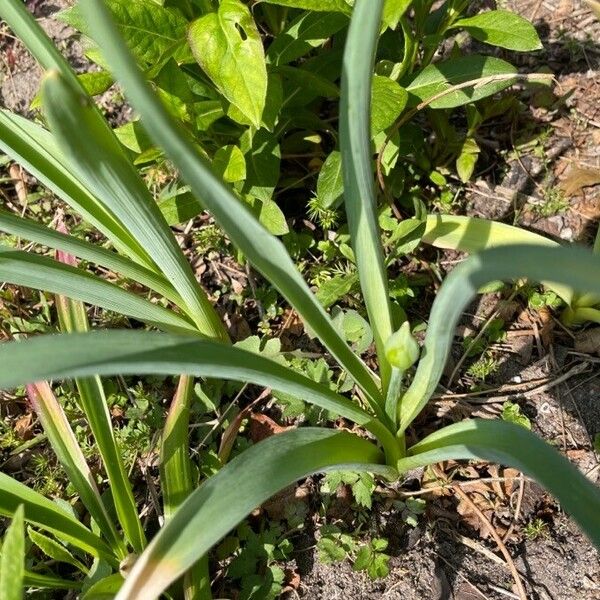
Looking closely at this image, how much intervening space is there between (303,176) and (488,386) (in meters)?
0.65

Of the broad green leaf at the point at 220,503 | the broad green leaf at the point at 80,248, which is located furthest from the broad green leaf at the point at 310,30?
the broad green leaf at the point at 220,503

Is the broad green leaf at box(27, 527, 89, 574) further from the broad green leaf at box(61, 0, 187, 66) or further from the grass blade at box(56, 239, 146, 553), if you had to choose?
the broad green leaf at box(61, 0, 187, 66)

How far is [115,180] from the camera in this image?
0.82 meters

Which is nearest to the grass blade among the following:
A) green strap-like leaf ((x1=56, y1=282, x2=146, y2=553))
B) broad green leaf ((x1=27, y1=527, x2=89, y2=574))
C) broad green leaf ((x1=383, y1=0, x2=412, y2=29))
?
green strap-like leaf ((x1=56, y1=282, x2=146, y2=553))

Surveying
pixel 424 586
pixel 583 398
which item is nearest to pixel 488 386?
pixel 583 398

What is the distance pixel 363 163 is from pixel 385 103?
0.34 metres

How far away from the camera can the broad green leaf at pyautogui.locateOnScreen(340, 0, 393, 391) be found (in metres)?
0.82

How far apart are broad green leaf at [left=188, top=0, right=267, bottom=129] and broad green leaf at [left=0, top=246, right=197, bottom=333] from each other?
0.36 meters

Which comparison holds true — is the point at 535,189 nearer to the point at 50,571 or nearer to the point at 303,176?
the point at 303,176

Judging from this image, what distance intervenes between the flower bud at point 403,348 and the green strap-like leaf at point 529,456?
0.45 feet

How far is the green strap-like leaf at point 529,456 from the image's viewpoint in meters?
0.72

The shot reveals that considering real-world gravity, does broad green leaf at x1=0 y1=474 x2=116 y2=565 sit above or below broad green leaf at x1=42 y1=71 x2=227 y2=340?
below

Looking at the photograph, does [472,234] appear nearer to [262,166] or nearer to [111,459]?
[262,166]

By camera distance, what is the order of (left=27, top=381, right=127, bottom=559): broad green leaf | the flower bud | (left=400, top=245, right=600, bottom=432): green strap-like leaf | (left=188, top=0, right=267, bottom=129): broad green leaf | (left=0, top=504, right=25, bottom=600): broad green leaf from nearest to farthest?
(left=400, top=245, right=600, bottom=432): green strap-like leaf → (left=0, top=504, right=25, bottom=600): broad green leaf → the flower bud → (left=188, top=0, right=267, bottom=129): broad green leaf → (left=27, top=381, right=127, bottom=559): broad green leaf
